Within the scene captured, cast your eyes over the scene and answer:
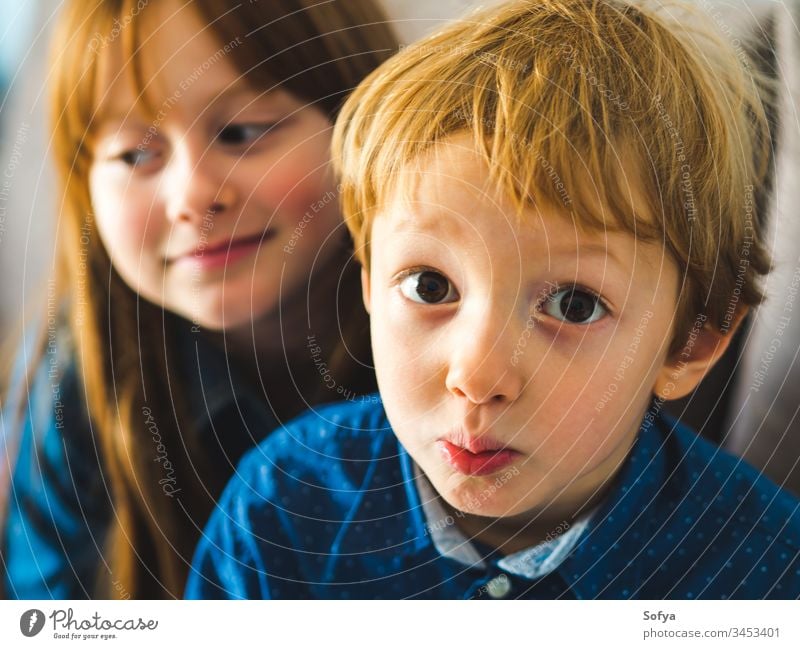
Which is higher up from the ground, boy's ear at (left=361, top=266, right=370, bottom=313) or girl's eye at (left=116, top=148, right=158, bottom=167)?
girl's eye at (left=116, top=148, right=158, bottom=167)

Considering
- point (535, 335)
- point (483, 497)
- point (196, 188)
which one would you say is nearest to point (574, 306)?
point (535, 335)

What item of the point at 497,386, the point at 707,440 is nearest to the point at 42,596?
the point at 497,386

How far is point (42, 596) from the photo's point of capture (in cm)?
61

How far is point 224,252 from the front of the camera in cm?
58

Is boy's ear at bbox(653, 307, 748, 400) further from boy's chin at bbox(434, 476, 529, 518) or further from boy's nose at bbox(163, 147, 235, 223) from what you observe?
boy's nose at bbox(163, 147, 235, 223)

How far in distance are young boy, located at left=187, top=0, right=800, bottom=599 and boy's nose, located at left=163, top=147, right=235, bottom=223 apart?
0.25 ft

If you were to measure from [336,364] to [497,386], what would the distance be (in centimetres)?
11

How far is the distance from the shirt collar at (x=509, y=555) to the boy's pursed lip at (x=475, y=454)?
0.04 m

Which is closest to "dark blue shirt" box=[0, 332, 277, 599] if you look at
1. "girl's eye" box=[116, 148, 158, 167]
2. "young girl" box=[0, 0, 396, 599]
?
"young girl" box=[0, 0, 396, 599]

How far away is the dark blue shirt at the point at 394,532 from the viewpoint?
0.60 meters

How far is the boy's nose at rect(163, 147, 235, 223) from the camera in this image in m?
0.58

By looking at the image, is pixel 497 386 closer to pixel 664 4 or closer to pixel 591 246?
pixel 591 246

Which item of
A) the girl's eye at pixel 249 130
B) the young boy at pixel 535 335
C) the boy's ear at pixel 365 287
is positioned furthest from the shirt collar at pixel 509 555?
the girl's eye at pixel 249 130
